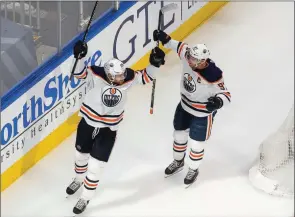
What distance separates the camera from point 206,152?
7730mm

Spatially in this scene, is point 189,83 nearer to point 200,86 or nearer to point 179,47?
point 200,86

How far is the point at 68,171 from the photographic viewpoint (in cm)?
745

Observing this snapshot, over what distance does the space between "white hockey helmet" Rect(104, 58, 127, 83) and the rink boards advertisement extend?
0.25 meters

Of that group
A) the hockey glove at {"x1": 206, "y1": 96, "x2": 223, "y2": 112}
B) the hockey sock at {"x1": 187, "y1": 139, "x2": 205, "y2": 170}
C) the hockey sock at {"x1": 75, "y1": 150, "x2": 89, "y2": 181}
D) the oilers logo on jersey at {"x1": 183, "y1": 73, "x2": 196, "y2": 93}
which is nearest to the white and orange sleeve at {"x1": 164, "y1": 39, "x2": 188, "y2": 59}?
the oilers logo on jersey at {"x1": 183, "y1": 73, "x2": 196, "y2": 93}

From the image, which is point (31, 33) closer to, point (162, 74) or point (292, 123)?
point (162, 74)

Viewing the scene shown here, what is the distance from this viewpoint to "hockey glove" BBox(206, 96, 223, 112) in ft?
22.3

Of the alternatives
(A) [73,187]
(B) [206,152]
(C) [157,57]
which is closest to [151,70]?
(C) [157,57]

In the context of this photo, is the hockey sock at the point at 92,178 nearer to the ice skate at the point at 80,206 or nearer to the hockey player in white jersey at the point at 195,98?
the ice skate at the point at 80,206

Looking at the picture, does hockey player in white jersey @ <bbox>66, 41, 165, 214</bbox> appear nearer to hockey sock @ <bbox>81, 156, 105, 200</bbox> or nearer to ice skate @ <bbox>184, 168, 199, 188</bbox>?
hockey sock @ <bbox>81, 156, 105, 200</bbox>

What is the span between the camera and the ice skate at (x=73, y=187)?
23.7ft

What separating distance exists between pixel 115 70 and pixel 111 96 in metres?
0.17

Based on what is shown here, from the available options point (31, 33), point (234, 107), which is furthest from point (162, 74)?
point (31, 33)

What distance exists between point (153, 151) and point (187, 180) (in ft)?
1.35

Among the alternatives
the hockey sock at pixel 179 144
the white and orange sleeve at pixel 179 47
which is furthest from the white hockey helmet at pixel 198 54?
the hockey sock at pixel 179 144
